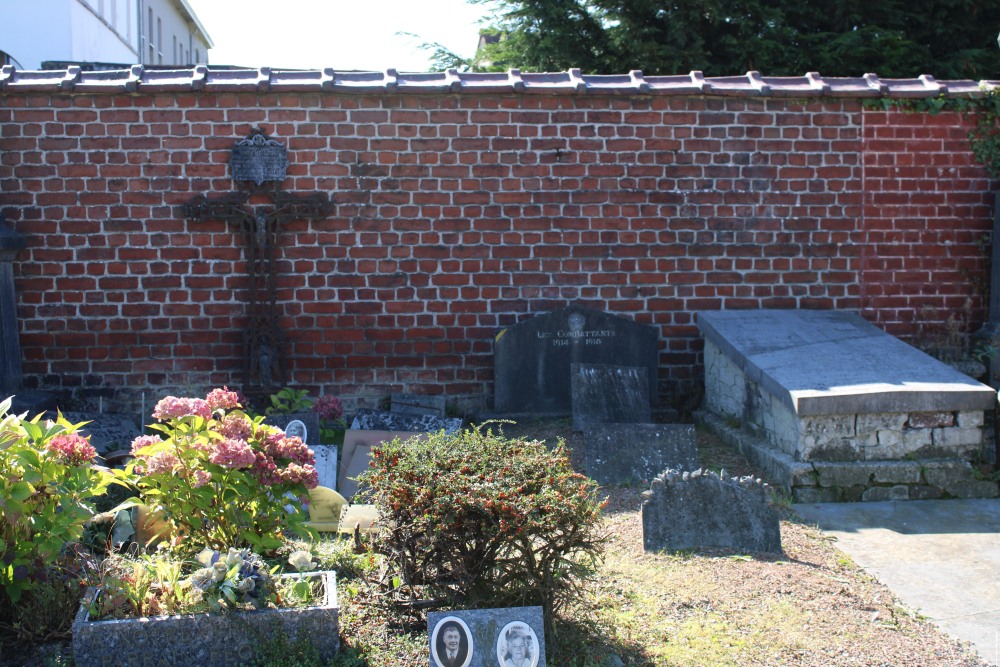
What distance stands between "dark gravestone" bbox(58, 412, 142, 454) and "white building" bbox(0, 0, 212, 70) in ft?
26.7

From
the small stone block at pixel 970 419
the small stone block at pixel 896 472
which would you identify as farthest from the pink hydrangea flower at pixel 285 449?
the small stone block at pixel 970 419

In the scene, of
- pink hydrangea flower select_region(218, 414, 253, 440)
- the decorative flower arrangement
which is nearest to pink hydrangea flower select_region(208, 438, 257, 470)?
the decorative flower arrangement

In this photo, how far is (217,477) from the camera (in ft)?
14.4

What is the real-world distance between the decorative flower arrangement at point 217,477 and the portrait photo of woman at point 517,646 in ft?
3.76

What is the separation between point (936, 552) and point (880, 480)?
102 cm

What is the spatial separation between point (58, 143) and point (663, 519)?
6.13 m

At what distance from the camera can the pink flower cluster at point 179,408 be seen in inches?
174

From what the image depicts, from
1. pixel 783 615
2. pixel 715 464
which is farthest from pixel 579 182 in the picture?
pixel 783 615

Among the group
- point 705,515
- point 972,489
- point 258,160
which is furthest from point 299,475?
point 258,160

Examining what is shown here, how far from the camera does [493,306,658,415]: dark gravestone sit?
335 inches

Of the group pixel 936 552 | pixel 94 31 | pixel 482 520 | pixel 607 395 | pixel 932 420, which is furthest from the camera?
pixel 94 31

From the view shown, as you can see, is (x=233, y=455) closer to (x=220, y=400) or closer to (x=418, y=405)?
(x=220, y=400)

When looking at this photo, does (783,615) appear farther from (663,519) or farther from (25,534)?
(25,534)

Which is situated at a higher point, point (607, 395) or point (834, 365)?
point (834, 365)
